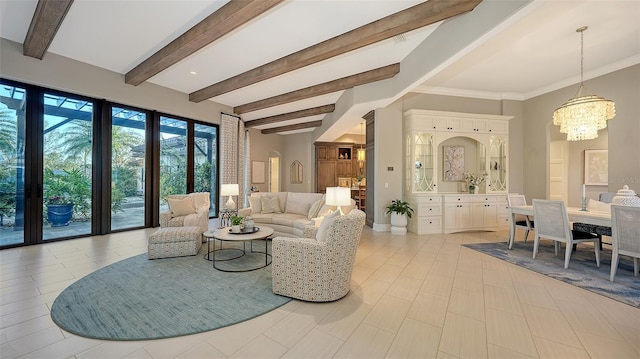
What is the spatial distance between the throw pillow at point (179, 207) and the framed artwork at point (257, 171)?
4062mm

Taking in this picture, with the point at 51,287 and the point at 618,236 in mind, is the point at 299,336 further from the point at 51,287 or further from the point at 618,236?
the point at 618,236

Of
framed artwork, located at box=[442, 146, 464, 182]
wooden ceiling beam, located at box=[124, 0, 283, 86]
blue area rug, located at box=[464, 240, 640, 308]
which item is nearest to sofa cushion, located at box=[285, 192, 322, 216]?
blue area rug, located at box=[464, 240, 640, 308]

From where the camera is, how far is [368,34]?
3.20 meters

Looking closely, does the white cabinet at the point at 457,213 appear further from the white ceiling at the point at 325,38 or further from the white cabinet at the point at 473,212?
the white ceiling at the point at 325,38

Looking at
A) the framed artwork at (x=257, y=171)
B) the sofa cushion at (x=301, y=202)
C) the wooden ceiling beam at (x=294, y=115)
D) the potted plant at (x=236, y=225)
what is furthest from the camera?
the framed artwork at (x=257, y=171)

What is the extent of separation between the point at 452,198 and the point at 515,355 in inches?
164

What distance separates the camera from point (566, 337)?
191 centimetres

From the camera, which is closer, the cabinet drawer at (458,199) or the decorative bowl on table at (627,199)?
the decorative bowl on table at (627,199)

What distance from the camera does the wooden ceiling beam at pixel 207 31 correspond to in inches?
106

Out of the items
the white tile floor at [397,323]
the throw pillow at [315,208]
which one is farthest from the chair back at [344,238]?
the throw pillow at [315,208]

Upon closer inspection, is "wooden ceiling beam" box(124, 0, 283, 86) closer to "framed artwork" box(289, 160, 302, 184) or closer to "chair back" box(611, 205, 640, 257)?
"chair back" box(611, 205, 640, 257)

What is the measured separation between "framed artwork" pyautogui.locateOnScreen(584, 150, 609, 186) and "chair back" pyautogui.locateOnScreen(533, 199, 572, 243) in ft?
16.4

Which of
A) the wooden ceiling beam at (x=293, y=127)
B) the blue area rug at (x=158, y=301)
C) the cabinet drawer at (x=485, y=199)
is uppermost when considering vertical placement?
the wooden ceiling beam at (x=293, y=127)

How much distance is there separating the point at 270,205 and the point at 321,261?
3043mm
